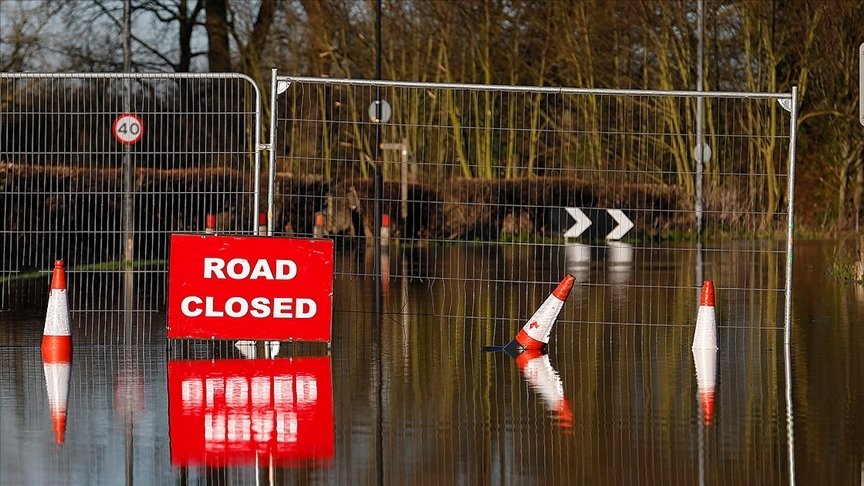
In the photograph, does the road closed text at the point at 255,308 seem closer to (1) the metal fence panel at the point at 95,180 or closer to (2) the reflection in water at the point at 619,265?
(1) the metal fence panel at the point at 95,180

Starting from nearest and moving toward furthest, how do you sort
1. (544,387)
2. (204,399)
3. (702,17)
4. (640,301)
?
(204,399), (544,387), (640,301), (702,17)

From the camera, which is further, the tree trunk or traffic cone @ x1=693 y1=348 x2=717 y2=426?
the tree trunk

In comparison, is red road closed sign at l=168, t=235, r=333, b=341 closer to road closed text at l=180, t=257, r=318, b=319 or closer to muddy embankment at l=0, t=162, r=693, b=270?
road closed text at l=180, t=257, r=318, b=319

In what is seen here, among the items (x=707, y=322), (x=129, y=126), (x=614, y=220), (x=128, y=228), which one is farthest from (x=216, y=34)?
(x=707, y=322)

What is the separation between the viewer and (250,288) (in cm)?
1220

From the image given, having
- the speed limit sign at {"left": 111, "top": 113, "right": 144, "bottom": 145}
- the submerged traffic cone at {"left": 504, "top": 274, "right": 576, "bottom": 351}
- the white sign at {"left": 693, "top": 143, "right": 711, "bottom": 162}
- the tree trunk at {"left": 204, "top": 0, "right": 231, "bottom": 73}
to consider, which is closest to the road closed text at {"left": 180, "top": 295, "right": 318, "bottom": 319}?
the submerged traffic cone at {"left": 504, "top": 274, "right": 576, "bottom": 351}

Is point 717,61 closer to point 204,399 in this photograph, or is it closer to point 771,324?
point 771,324

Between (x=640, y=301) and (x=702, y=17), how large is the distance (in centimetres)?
2420

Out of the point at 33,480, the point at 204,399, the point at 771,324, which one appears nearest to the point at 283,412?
the point at 204,399

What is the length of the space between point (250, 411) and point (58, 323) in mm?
3296

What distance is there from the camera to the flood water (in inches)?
289

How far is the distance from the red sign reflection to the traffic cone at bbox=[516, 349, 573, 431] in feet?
4.71

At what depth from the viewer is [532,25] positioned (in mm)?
42156

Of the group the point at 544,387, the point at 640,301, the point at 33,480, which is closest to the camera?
the point at 33,480
